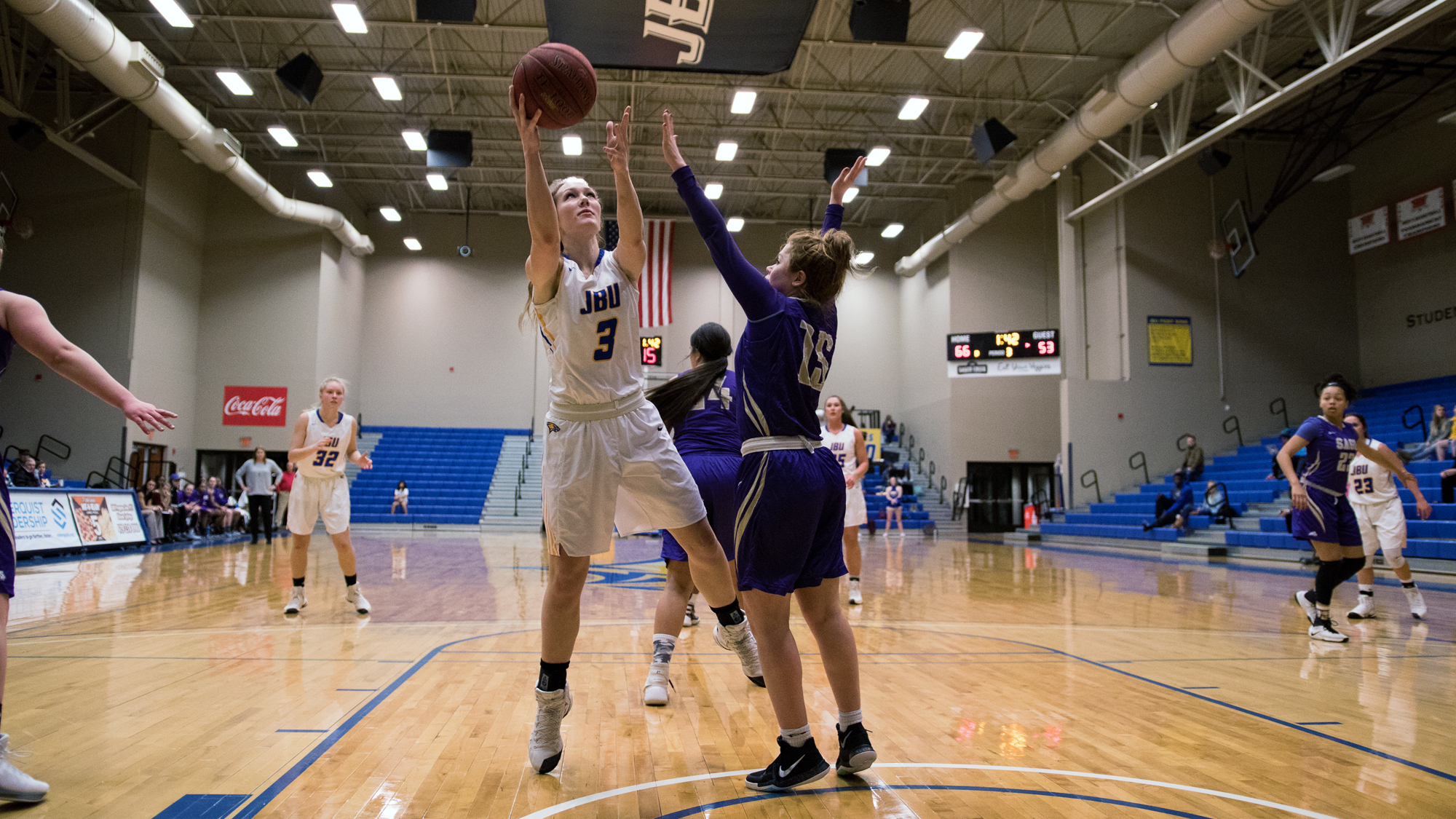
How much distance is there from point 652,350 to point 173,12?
476 inches

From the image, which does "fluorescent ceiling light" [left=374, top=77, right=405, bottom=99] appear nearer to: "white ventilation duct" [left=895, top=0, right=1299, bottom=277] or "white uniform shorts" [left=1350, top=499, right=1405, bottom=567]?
"white ventilation duct" [left=895, top=0, right=1299, bottom=277]

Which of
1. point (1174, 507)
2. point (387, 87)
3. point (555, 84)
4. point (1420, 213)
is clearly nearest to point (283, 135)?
point (387, 87)

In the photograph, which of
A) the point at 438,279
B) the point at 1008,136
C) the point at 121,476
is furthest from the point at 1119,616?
the point at 438,279

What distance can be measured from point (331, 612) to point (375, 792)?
432 centimetres

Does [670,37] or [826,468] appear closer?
[826,468]

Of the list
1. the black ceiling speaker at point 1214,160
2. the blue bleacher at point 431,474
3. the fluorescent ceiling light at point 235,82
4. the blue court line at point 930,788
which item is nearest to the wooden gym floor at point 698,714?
the blue court line at point 930,788

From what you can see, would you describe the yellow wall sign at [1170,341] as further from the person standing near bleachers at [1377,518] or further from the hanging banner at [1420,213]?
the person standing near bleachers at [1377,518]

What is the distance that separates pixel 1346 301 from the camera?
60.7 ft

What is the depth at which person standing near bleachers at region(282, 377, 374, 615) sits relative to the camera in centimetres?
614

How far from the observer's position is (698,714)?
3.50 m

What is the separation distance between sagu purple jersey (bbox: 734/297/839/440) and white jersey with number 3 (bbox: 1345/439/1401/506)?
628 cm

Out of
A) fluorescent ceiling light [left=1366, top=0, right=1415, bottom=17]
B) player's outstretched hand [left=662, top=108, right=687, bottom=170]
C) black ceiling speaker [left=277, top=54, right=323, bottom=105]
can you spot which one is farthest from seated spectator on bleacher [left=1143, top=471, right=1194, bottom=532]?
black ceiling speaker [left=277, top=54, right=323, bottom=105]

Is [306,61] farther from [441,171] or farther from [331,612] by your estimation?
[331,612]

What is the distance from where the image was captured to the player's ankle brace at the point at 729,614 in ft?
10.8
